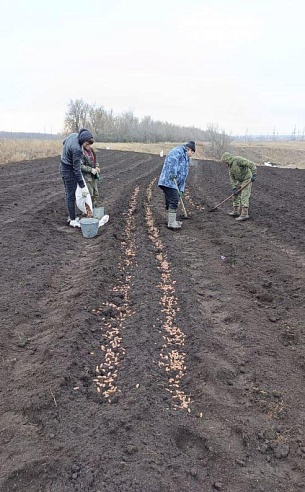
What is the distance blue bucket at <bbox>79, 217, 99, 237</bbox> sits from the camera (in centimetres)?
771

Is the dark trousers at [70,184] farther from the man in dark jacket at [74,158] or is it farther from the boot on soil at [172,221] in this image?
the boot on soil at [172,221]

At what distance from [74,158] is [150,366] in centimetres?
492

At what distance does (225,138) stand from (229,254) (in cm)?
5634

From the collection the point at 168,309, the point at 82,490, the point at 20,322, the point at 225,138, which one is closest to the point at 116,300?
the point at 168,309

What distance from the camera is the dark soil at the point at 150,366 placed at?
254 cm

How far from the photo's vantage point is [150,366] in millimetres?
3541

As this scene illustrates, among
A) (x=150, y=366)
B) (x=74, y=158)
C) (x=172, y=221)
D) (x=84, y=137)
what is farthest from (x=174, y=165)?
(x=150, y=366)

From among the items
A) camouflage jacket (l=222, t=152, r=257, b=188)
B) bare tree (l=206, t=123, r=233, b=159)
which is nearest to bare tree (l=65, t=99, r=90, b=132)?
bare tree (l=206, t=123, r=233, b=159)

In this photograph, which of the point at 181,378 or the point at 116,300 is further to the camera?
the point at 116,300

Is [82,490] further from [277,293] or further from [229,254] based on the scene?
[229,254]

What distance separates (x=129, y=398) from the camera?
3.12m

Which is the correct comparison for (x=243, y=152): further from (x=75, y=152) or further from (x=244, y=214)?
(x=75, y=152)

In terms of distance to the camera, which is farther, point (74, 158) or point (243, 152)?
point (243, 152)

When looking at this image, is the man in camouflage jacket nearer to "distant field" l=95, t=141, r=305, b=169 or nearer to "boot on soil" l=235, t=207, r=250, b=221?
"boot on soil" l=235, t=207, r=250, b=221
